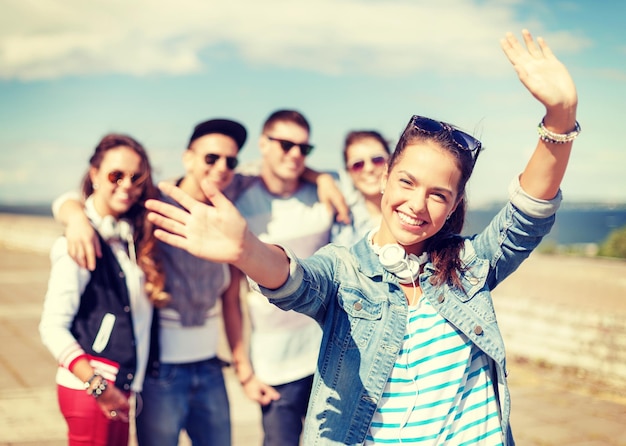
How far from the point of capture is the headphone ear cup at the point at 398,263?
218cm

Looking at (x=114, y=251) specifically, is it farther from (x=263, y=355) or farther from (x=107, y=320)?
(x=263, y=355)

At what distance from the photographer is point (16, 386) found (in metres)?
6.16

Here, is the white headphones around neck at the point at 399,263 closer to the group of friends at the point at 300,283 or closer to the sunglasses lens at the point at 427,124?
the group of friends at the point at 300,283

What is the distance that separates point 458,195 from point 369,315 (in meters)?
0.52

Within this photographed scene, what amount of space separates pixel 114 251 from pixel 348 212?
1.34 metres

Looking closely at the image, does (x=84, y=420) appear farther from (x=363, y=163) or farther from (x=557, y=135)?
(x=557, y=135)

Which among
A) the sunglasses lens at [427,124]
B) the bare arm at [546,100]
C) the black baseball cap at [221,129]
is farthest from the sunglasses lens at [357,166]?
the bare arm at [546,100]

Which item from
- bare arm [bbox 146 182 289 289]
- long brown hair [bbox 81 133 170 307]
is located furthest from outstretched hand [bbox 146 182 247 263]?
long brown hair [bbox 81 133 170 307]

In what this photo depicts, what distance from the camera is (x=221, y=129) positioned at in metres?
3.44

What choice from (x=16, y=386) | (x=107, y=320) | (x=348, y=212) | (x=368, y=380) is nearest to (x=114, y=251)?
(x=107, y=320)

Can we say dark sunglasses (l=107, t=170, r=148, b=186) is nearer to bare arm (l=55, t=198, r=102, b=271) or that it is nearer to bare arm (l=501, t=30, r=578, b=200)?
bare arm (l=55, t=198, r=102, b=271)

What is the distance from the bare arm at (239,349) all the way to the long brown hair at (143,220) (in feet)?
1.72

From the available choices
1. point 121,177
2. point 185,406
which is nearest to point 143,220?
point 121,177

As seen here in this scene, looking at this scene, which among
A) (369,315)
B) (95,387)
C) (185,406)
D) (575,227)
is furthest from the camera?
(575,227)
